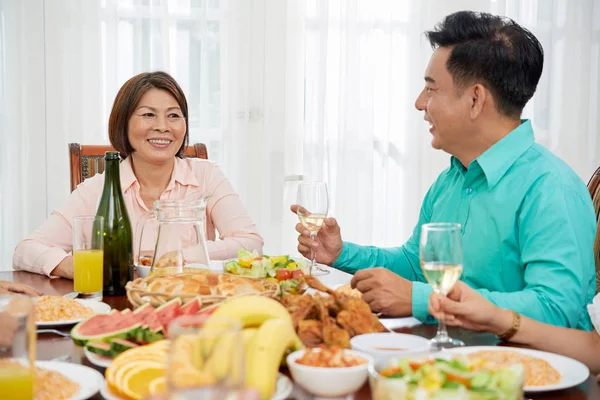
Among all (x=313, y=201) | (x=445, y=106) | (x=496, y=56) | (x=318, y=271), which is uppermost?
(x=496, y=56)

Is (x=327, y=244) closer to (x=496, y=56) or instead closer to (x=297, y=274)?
(x=297, y=274)

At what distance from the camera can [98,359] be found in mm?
1148

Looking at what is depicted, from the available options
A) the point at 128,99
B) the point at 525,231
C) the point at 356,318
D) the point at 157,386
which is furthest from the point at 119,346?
the point at 128,99

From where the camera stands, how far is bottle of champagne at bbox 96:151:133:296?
5.83 ft

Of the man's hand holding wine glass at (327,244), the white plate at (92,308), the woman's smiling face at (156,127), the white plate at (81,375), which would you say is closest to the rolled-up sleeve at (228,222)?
the woman's smiling face at (156,127)

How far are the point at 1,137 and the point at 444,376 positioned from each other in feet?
11.6

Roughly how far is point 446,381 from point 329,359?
0.75 ft

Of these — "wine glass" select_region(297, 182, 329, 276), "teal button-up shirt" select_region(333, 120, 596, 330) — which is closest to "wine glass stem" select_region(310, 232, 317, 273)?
"wine glass" select_region(297, 182, 329, 276)

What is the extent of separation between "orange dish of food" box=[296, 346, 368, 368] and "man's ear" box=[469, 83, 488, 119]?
3.49ft

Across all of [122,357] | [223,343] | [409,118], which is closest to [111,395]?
[122,357]

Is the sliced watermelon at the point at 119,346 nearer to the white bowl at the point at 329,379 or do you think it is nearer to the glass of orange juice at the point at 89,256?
the white bowl at the point at 329,379

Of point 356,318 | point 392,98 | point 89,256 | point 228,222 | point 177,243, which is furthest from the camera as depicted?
point 392,98

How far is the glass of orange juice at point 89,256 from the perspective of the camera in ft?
5.58

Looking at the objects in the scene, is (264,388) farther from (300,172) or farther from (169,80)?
(300,172)
